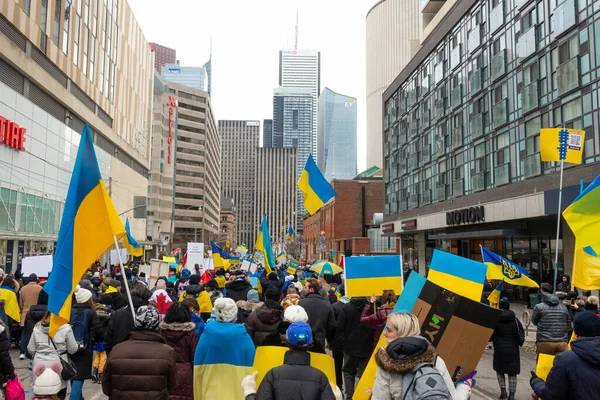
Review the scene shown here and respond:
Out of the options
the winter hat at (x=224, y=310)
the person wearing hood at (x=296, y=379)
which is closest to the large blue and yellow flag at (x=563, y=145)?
the winter hat at (x=224, y=310)

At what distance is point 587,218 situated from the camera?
7.52m

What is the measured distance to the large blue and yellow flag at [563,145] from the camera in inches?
570

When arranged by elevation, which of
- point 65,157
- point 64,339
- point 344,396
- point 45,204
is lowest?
point 344,396

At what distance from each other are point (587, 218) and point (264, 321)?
4.88 metres

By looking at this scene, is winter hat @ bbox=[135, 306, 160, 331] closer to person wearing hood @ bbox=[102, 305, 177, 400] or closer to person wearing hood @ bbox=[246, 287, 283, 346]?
person wearing hood @ bbox=[102, 305, 177, 400]

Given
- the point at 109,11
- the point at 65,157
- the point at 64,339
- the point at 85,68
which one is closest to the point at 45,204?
the point at 65,157

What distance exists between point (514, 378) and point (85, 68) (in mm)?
40077

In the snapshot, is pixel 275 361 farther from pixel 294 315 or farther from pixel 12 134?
pixel 12 134

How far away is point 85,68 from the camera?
4047cm

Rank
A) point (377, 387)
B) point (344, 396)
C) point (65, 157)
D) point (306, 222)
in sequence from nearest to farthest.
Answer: point (377, 387) < point (344, 396) < point (65, 157) < point (306, 222)

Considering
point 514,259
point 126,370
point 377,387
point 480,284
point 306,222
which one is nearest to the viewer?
point 377,387

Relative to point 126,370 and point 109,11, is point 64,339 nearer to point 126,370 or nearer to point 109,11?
point 126,370

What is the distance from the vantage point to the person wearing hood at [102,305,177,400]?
4500mm

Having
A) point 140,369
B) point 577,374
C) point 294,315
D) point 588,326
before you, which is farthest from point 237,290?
point 577,374
